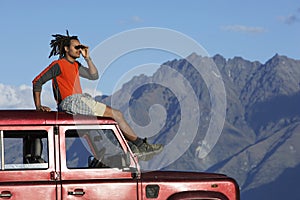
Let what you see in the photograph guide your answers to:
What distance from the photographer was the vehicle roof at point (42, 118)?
35.8 feet

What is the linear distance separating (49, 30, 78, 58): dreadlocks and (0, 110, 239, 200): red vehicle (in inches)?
48.8

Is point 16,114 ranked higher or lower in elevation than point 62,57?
lower

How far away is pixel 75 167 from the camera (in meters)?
11.1

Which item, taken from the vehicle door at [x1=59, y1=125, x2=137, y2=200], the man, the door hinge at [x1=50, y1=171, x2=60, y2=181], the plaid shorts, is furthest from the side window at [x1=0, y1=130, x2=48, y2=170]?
the plaid shorts

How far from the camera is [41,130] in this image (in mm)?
10969

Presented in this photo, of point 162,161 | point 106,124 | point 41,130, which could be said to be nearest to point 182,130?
point 162,161

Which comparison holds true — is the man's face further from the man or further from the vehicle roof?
the vehicle roof

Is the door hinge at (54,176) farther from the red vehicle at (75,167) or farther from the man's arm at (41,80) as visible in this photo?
the man's arm at (41,80)

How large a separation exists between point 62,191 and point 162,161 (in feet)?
4.71

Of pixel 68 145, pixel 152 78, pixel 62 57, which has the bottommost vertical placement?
pixel 68 145

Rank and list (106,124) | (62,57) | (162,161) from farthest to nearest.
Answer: (62,57) < (106,124) < (162,161)

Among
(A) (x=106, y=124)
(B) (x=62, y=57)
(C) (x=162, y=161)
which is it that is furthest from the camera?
(B) (x=62, y=57)

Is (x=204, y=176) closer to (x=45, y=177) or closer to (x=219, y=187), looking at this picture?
(x=219, y=187)

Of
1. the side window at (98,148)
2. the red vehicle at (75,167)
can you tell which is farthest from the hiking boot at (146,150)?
the side window at (98,148)
